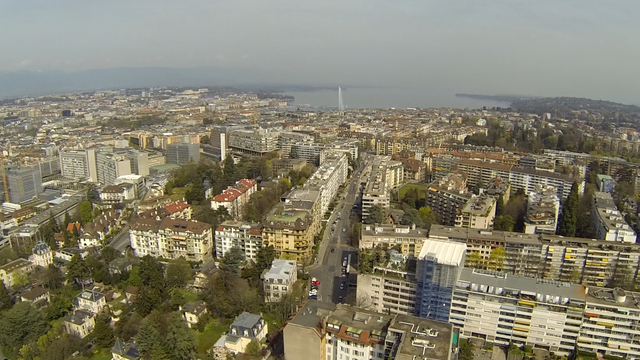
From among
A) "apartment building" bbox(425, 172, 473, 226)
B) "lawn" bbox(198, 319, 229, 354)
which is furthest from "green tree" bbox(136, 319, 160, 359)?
"apartment building" bbox(425, 172, 473, 226)

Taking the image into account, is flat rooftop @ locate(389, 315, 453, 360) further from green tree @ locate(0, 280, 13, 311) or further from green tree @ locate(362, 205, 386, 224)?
green tree @ locate(0, 280, 13, 311)

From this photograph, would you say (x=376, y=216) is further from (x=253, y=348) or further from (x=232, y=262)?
(x=253, y=348)

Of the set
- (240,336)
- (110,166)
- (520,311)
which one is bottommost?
(240,336)

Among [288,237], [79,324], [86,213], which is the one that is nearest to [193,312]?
[79,324]

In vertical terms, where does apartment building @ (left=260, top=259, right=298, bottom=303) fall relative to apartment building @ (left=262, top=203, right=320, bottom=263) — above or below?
below

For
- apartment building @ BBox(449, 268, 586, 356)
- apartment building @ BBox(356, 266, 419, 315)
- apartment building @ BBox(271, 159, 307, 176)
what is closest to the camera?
apartment building @ BBox(449, 268, 586, 356)

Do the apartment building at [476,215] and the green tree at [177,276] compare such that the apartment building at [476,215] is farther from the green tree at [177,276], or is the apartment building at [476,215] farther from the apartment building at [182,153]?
the apartment building at [182,153]
